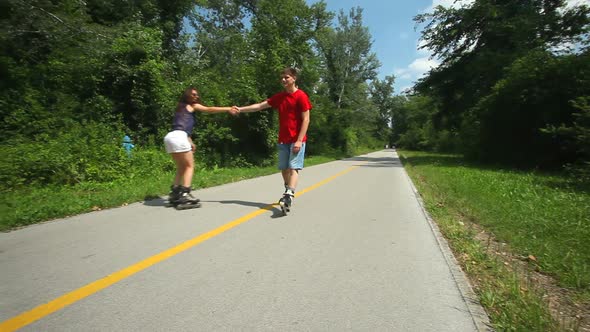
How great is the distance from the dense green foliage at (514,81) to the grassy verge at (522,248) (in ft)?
16.3

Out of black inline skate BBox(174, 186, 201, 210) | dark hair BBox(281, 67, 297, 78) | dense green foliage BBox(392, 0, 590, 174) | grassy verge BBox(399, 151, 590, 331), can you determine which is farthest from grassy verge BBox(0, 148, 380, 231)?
dense green foliage BBox(392, 0, 590, 174)

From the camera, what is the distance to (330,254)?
378 centimetres

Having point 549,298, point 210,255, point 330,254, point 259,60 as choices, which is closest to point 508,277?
point 549,298

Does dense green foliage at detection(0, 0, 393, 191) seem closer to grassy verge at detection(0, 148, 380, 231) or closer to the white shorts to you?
grassy verge at detection(0, 148, 380, 231)

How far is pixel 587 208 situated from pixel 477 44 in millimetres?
20885

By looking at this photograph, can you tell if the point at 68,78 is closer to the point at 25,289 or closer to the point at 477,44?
the point at 25,289

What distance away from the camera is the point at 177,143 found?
232 inches

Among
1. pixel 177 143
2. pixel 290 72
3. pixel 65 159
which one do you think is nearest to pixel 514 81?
pixel 290 72

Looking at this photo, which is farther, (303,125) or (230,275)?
(303,125)

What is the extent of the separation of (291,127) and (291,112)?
0.25 meters

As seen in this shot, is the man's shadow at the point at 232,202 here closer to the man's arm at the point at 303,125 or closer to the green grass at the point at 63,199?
the green grass at the point at 63,199

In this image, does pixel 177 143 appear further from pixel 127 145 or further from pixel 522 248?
pixel 127 145

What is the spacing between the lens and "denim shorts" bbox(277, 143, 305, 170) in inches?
228

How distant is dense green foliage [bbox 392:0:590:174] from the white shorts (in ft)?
34.6
